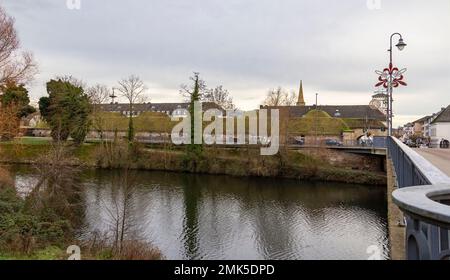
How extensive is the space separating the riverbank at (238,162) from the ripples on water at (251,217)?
2.57m

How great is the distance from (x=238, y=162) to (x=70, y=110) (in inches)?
788

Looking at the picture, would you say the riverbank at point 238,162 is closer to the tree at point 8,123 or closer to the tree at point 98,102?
the tree at point 98,102

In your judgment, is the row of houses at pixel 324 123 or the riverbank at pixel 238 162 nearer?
the riverbank at pixel 238 162

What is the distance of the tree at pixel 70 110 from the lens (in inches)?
1631

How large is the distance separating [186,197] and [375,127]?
123 ft

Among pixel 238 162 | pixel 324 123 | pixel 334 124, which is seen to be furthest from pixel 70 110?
pixel 334 124

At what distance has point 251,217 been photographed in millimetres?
20766

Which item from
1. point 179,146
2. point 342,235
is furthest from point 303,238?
point 179,146

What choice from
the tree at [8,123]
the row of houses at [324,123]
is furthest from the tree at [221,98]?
the tree at [8,123]

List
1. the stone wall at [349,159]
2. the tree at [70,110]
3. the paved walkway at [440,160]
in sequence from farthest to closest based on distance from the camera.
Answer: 1. the tree at [70,110]
2. the stone wall at [349,159]
3. the paved walkway at [440,160]

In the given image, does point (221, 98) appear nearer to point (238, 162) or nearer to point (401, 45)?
point (238, 162)

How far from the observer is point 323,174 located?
115ft

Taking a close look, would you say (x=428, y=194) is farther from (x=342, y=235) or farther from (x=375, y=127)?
(x=375, y=127)
